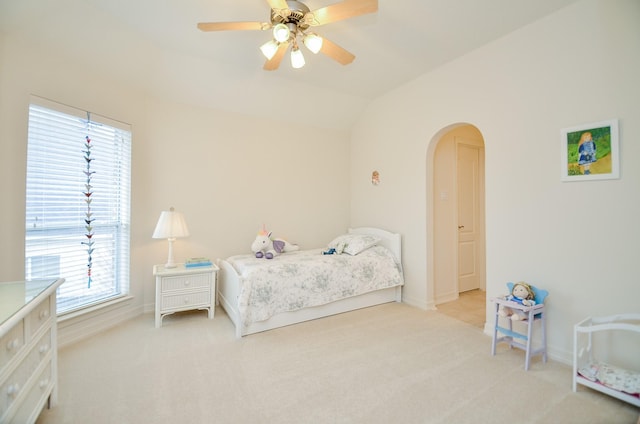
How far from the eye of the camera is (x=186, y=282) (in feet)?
10.2

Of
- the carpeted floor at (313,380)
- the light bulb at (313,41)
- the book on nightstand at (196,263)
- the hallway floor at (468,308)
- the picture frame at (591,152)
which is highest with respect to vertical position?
the light bulb at (313,41)

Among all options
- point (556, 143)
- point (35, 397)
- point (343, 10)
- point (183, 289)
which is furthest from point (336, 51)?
point (35, 397)

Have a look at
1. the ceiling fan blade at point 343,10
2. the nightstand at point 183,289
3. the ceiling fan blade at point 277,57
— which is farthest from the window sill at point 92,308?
the ceiling fan blade at point 343,10

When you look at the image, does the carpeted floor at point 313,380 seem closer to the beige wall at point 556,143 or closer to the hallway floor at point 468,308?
the hallway floor at point 468,308

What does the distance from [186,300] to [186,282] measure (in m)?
0.19

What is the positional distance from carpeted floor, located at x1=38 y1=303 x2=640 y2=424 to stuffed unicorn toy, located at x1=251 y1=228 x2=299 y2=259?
94cm

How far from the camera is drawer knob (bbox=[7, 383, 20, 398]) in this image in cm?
126

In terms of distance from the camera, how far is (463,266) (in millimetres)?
4266

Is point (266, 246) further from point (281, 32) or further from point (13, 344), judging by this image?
point (13, 344)

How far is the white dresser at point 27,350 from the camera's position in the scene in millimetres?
1238

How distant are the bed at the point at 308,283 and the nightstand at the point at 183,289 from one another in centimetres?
20

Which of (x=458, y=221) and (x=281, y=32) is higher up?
(x=281, y=32)

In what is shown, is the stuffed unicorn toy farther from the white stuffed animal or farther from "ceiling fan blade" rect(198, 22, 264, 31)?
the white stuffed animal

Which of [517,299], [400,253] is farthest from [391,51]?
[517,299]
